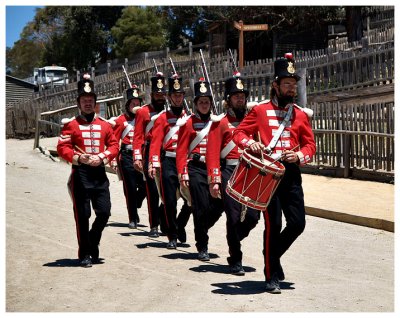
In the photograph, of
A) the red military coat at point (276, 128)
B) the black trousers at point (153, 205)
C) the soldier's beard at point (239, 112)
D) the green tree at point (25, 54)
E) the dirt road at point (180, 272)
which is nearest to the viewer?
the dirt road at point (180, 272)

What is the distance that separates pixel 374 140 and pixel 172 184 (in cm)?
633

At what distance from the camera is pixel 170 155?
12.3m

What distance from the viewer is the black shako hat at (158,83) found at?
1320cm

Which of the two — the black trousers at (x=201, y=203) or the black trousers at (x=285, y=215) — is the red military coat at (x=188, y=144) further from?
the black trousers at (x=285, y=215)

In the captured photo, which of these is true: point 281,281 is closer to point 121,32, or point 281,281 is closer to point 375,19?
point 375,19

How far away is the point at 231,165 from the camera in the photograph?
10.3 meters

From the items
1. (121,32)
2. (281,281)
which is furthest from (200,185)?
(121,32)

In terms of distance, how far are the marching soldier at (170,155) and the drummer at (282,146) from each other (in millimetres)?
3109

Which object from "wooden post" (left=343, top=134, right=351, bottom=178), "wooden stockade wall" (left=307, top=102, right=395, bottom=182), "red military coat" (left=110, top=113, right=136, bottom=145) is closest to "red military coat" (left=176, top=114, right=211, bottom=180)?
"red military coat" (left=110, top=113, right=136, bottom=145)

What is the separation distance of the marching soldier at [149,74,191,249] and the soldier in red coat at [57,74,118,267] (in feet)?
4.92

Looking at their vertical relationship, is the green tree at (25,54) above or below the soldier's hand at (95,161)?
above

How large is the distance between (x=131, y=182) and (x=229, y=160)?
420 centimetres

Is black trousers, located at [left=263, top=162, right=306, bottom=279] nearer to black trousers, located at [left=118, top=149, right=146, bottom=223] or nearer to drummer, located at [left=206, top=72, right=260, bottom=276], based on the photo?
drummer, located at [left=206, top=72, right=260, bottom=276]

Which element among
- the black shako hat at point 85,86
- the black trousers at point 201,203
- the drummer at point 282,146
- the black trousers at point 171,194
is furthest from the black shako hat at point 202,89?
the drummer at point 282,146
